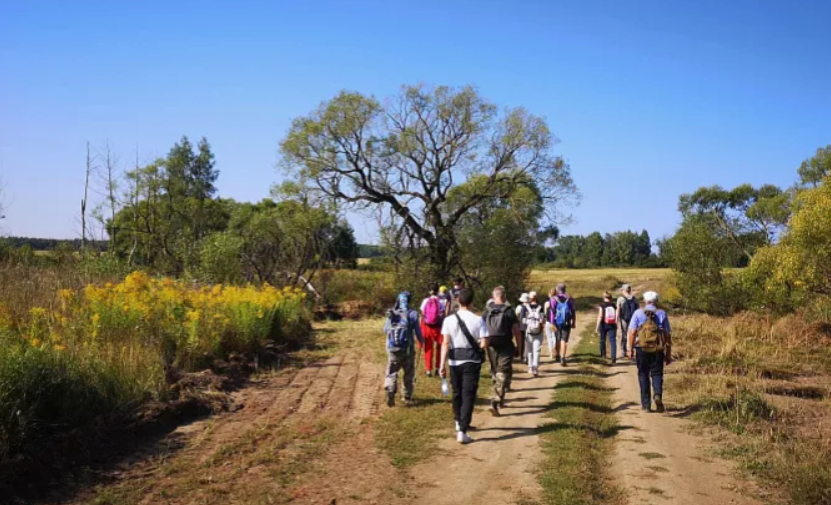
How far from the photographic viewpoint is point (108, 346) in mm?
9453

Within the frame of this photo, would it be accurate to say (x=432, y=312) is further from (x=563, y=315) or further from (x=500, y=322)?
(x=563, y=315)

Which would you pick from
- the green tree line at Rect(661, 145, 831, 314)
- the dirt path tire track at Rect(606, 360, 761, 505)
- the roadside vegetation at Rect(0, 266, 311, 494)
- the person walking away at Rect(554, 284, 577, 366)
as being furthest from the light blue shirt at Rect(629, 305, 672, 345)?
the green tree line at Rect(661, 145, 831, 314)

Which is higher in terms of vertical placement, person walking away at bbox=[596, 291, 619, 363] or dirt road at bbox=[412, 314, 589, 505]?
person walking away at bbox=[596, 291, 619, 363]

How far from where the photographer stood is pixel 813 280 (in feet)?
65.5

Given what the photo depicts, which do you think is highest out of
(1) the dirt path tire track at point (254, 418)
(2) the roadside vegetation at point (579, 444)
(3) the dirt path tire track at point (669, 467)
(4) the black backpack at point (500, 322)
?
(4) the black backpack at point (500, 322)

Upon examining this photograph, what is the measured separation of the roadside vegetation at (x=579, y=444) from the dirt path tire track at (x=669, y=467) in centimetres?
19

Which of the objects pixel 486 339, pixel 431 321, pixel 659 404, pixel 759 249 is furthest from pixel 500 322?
pixel 759 249

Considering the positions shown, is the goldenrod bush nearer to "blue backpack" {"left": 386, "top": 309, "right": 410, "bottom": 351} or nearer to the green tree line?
"blue backpack" {"left": 386, "top": 309, "right": 410, "bottom": 351}

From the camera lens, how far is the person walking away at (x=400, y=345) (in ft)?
32.0

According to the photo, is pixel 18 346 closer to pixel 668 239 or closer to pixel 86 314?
pixel 86 314

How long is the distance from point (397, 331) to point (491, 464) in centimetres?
313

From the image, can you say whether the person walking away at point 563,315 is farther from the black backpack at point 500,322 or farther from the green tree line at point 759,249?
the green tree line at point 759,249

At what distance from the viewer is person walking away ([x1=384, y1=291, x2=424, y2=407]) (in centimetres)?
977

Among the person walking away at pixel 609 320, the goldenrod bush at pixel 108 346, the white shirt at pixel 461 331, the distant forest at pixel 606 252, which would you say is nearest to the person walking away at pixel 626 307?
the person walking away at pixel 609 320
